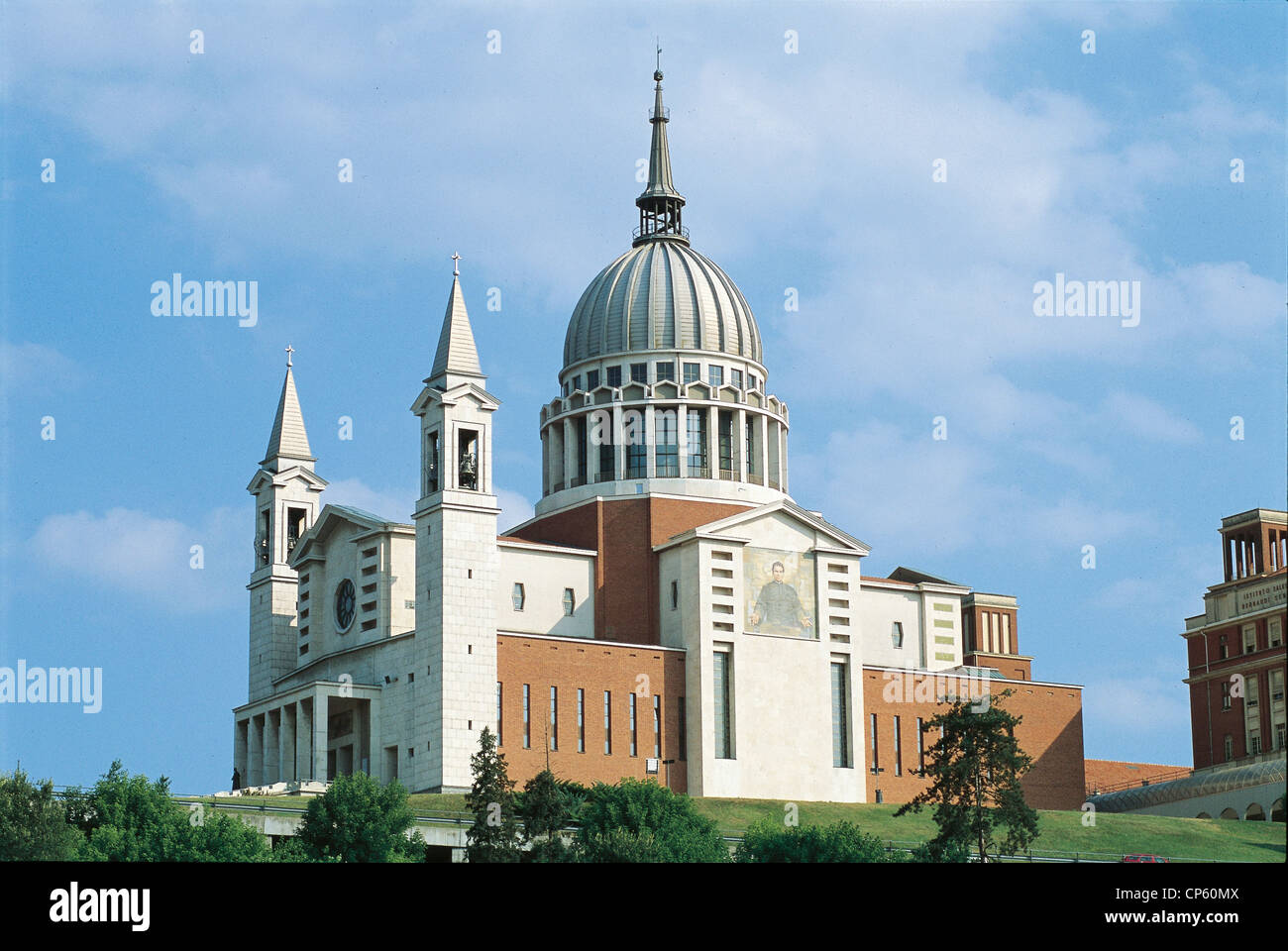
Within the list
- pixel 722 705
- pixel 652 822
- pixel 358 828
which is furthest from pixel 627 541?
pixel 358 828

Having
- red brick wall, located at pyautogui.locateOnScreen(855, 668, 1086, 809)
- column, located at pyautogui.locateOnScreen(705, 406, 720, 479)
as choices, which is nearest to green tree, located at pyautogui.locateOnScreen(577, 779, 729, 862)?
red brick wall, located at pyautogui.locateOnScreen(855, 668, 1086, 809)

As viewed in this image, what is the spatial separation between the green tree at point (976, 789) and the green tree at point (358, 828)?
17.6 meters

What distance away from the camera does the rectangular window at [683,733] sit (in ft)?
300

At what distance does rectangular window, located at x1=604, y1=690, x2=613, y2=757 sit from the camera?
89.2 m

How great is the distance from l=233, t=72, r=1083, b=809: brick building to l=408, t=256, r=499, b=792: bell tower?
10 cm

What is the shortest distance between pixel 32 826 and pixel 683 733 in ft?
112

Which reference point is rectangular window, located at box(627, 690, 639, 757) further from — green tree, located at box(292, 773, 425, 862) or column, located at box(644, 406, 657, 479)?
green tree, located at box(292, 773, 425, 862)

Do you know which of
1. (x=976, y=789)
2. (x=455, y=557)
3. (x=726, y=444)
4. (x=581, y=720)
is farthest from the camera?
(x=726, y=444)

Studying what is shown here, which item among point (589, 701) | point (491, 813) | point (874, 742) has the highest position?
→ point (589, 701)

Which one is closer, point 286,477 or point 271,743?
point 271,743

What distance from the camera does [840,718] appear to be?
95750mm

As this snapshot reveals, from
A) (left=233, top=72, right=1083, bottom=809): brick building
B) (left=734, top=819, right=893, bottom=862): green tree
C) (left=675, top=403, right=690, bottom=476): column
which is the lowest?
(left=734, top=819, right=893, bottom=862): green tree

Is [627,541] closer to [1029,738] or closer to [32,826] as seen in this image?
[1029,738]

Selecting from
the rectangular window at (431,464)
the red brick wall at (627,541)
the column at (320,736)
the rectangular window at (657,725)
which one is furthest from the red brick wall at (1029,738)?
the column at (320,736)
